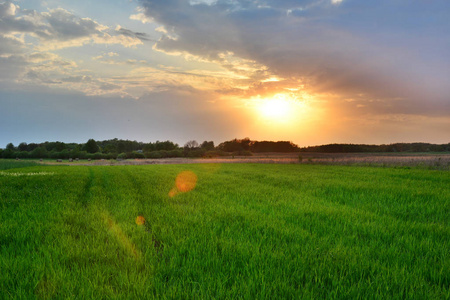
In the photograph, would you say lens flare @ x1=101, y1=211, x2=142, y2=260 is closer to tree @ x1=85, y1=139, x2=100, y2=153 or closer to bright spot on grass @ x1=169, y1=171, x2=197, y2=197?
bright spot on grass @ x1=169, y1=171, x2=197, y2=197

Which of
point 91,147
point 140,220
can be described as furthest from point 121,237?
point 91,147

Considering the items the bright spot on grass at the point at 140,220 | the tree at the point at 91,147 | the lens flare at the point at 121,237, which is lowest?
the bright spot on grass at the point at 140,220

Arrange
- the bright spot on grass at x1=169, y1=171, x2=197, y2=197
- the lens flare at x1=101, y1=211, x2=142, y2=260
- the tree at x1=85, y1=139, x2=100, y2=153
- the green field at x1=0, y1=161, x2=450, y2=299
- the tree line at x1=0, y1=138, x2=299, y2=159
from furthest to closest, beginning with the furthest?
the tree at x1=85, y1=139, x2=100, y2=153, the tree line at x1=0, y1=138, x2=299, y2=159, the bright spot on grass at x1=169, y1=171, x2=197, y2=197, the lens flare at x1=101, y1=211, x2=142, y2=260, the green field at x1=0, y1=161, x2=450, y2=299

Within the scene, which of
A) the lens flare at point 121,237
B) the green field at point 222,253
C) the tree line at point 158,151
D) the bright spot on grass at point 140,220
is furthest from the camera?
the tree line at point 158,151

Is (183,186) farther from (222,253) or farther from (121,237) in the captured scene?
(222,253)

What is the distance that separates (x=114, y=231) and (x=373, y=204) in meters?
8.09

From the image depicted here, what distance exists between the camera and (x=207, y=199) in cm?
912

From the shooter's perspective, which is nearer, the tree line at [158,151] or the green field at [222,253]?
the green field at [222,253]

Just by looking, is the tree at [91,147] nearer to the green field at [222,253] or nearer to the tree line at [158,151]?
the tree line at [158,151]

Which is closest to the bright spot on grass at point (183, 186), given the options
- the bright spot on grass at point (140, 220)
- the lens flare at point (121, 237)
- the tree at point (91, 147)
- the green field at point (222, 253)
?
the bright spot on grass at point (140, 220)

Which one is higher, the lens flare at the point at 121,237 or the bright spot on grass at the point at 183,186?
the lens flare at the point at 121,237

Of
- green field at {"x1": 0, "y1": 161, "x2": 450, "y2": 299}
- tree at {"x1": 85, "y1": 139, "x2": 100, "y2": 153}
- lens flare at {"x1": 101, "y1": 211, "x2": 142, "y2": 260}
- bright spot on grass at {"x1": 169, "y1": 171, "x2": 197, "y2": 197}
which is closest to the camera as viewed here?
green field at {"x1": 0, "y1": 161, "x2": 450, "y2": 299}

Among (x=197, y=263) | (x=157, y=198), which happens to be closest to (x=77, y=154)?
(x=157, y=198)

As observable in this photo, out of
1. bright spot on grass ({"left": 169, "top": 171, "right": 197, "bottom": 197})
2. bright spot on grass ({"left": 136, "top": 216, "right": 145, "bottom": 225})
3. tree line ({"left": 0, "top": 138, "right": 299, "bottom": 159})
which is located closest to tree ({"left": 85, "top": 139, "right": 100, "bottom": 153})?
tree line ({"left": 0, "top": 138, "right": 299, "bottom": 159})
